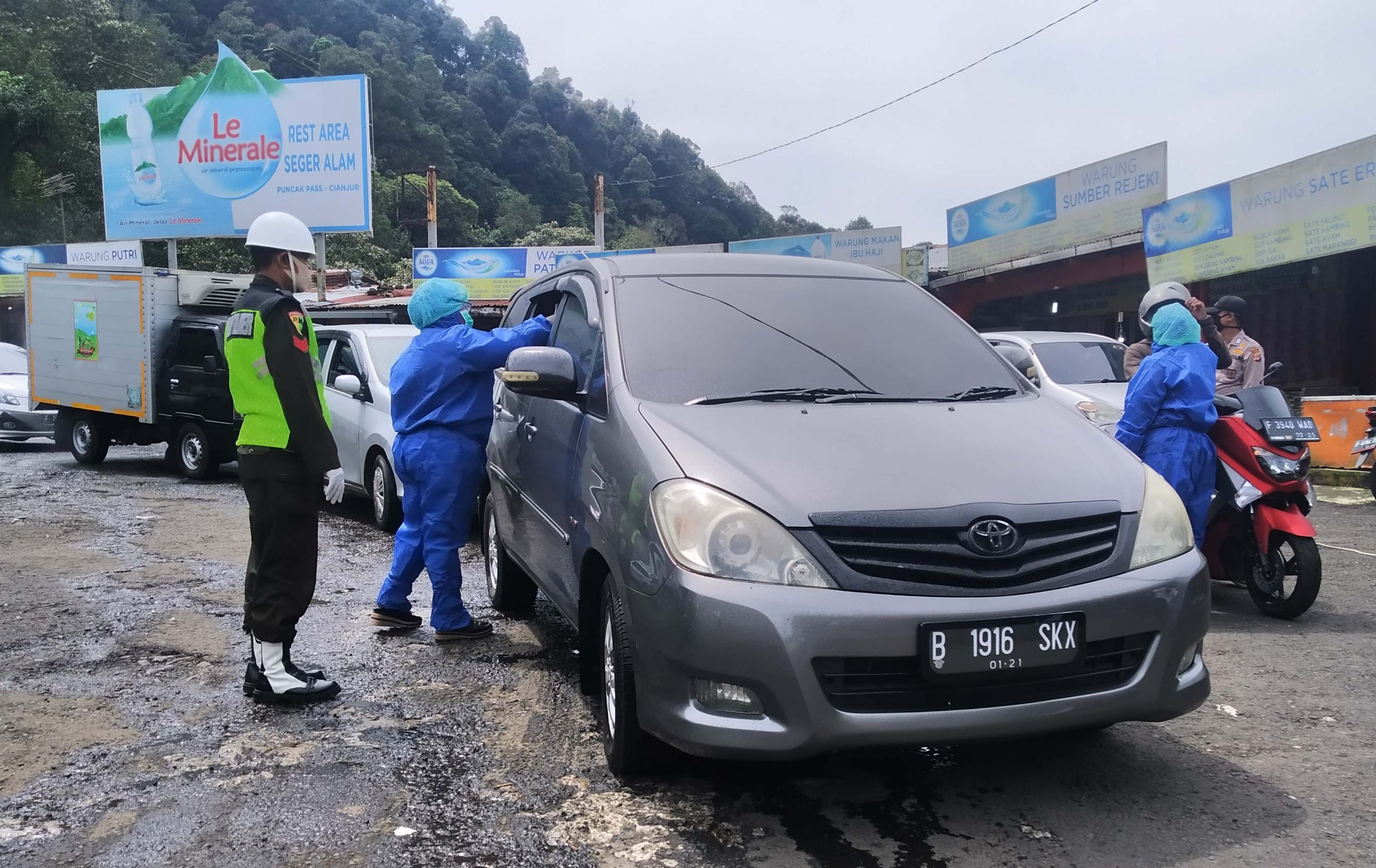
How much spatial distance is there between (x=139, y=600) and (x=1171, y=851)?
211 inches

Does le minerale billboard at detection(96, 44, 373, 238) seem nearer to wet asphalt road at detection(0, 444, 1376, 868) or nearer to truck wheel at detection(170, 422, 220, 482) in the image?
truck wheel at detection(170, 422, 220, 482)

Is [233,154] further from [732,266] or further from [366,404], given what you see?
[732,266]

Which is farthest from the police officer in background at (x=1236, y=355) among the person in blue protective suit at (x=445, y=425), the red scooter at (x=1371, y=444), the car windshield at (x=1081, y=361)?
the person in blue protective suit at (x=445, y=425)

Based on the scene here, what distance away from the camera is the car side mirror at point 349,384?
28.0 feet

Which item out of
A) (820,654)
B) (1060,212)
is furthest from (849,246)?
(820,654)

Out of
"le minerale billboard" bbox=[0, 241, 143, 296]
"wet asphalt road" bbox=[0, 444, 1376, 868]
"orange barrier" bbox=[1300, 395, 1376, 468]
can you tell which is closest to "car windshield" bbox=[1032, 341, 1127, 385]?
"orange barrier" bbox=[1300, 395, 1376, 468]

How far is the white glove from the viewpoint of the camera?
171 inches

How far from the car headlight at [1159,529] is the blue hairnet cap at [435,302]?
3.20 metres

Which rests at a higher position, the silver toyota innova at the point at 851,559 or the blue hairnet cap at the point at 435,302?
the blue hairnet cap at the point at 435,302

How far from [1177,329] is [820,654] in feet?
11.5

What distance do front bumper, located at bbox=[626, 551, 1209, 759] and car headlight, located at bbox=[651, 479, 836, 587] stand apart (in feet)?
0.11

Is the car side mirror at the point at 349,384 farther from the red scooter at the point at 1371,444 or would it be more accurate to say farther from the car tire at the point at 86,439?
the red scooter at the point at 1371,444

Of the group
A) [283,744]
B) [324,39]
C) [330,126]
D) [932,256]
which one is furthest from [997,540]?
[324,39]

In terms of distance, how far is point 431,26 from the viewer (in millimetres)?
78562
